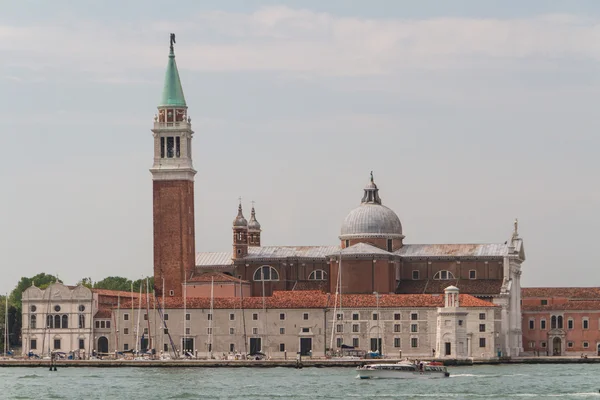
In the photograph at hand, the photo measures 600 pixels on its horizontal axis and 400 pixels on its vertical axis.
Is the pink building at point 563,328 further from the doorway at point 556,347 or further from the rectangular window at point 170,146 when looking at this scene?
the rectangular window at point 170,146

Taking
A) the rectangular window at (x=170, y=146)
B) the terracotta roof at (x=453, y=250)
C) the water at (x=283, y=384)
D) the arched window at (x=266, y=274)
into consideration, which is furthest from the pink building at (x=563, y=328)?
the rectangular window at (x=170, y=146)

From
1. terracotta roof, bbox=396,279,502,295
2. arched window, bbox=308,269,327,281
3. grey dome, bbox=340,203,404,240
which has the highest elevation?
grey dome, bbox=340,203,404,240

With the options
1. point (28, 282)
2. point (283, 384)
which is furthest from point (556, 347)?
point (28, 282)

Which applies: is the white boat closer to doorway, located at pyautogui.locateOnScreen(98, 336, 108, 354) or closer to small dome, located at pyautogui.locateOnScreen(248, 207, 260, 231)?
doorway, located at pyautogui.locateOnScreen(98, 336, 108, 354)

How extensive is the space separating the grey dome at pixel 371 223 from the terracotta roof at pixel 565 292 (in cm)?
1137

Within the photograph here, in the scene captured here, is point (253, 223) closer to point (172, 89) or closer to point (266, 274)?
point (266, 274)

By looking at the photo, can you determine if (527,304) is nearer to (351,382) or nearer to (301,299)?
(301,299)

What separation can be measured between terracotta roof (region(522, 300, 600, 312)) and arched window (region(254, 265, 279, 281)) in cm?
1479

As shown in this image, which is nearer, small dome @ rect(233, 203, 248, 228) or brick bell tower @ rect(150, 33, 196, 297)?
brick bell tower @ rect(150, 33, 196, 297)

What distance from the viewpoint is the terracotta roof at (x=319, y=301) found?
91.4 meters

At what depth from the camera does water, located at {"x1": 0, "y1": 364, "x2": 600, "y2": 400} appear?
64875mm

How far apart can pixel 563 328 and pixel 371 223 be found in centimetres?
1290

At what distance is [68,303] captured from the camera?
96312 millimetres

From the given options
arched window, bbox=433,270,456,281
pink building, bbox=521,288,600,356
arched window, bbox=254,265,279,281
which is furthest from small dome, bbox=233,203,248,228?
pink building, bbox=521,288,600,356
